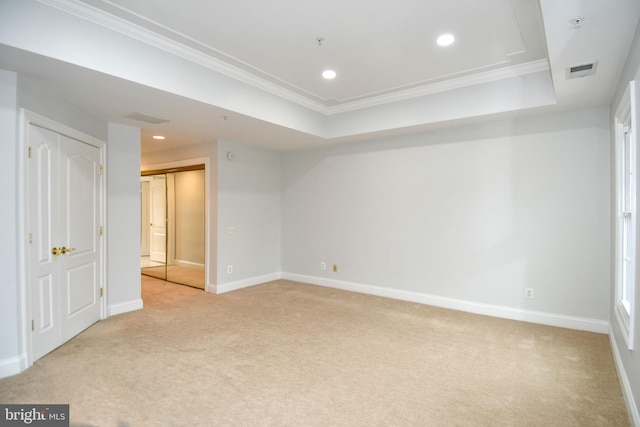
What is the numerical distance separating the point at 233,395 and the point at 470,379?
187 centimetres

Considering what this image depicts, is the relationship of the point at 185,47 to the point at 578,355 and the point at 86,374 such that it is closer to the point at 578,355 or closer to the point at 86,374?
the point at 86,374

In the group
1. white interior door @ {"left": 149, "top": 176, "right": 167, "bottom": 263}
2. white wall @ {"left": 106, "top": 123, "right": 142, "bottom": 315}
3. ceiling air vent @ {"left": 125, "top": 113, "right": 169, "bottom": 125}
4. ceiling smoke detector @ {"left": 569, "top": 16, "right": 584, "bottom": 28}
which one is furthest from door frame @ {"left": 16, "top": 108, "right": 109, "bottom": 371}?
white interior door @ {"left": 149, "top": 176, "right": 167, "bottom": 263}

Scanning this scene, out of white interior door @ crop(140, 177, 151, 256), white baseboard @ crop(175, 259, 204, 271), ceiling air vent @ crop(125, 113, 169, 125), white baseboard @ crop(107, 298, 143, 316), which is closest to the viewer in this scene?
ceiling air vent @ crop(125, 113, 169, 125)

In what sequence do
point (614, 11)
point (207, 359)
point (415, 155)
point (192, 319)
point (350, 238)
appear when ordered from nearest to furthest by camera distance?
1. point (614, 11)
2. point (207, 359)
3. point (192, 319)
4. point (415, 155)
5. point (350, 238)

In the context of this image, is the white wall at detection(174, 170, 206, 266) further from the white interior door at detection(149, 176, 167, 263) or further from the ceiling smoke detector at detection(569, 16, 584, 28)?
the ceiling smoke detector at detection(569, 16, 584, 28)

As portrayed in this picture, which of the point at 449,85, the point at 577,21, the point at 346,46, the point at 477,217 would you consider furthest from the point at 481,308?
the point at 346,46

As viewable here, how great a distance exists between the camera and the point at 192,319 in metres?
4.28

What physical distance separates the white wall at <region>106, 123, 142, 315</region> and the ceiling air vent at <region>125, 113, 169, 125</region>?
1.46 feet

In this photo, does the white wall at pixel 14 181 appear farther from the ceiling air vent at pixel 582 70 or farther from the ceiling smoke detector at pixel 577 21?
the ceiling air vent at pixel 582 70

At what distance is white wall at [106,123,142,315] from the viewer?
4391 mm

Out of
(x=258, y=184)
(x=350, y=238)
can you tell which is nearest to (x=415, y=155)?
(x=350, y=238)

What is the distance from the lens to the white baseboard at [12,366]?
275 centimetres

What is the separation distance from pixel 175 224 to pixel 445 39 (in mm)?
6578

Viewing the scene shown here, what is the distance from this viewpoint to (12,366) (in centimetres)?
279
